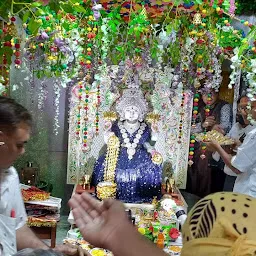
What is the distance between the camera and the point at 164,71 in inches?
192

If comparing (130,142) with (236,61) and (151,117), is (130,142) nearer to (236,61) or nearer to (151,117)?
(151,117)

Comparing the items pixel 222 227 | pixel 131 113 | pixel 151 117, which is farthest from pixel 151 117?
pixel 222 227

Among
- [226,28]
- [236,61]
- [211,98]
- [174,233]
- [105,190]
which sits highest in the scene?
[226,28]

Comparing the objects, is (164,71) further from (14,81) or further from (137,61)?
(14,81)

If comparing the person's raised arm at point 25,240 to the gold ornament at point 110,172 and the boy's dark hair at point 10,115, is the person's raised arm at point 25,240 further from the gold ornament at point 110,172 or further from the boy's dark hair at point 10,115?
the gold ornament at point 110,172

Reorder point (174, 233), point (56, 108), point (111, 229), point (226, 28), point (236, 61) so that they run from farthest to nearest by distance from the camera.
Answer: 1. point (56, 108)
2. point (226, 28)
3. point (174, 233)
4. point (236, 61)
5. point (111, 229)

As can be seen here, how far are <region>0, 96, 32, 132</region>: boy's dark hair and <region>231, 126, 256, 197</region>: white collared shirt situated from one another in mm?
1893

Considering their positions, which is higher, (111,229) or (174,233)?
(111,229)

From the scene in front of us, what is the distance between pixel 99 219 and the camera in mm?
1035

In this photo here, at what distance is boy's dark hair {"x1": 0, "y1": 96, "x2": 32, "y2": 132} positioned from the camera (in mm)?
1745

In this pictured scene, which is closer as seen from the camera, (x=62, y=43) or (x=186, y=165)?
(x=62, y=43)

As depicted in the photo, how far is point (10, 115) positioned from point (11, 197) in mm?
369

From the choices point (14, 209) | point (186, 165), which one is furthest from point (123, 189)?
point (14, 209)

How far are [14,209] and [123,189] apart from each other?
2.78 m
